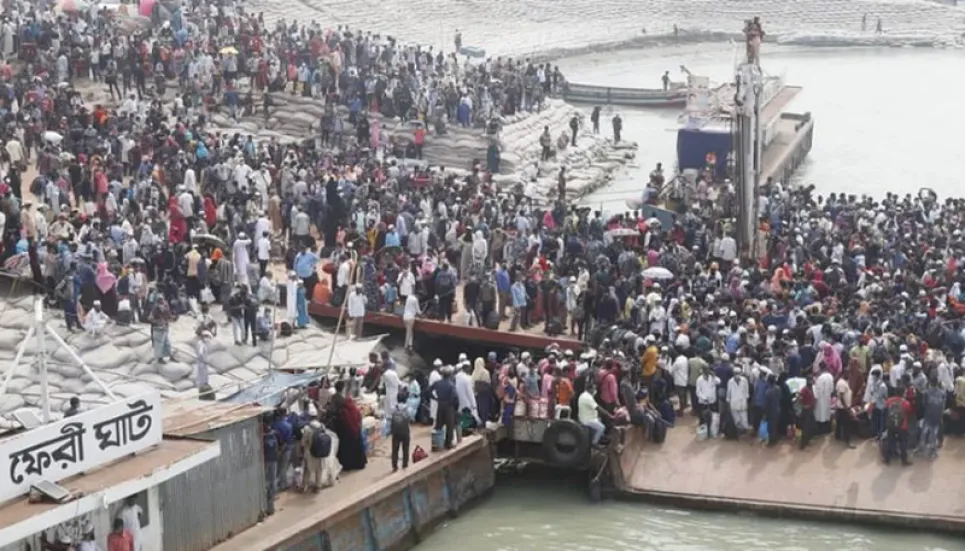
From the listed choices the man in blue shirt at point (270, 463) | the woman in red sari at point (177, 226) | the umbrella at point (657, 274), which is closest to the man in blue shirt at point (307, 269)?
the woman in red sari at point (177, 226)

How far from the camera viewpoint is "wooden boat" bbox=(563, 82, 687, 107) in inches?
2185

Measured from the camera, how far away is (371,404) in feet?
70.9

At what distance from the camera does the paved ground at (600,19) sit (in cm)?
6375

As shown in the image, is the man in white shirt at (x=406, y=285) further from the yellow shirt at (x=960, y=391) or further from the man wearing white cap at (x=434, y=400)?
the yellow shirt at (x=960, y=391)

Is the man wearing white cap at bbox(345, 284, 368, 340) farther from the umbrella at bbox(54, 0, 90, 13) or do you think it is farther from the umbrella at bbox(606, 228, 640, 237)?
the umbrella at bbox(54, 0, 90, 13)

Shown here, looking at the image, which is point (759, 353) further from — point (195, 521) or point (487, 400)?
point (195, 521)

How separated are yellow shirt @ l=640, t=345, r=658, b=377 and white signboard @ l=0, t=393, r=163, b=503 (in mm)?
7423

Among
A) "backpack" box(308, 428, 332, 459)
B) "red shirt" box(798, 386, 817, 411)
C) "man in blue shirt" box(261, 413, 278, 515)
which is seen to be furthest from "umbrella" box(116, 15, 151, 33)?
"red shirt" box(798, 386, 817, 411)

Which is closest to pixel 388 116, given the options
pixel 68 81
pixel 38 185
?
pixel 68 81

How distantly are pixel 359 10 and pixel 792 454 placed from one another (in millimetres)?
44901

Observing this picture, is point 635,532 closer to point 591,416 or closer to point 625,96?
point 591,416

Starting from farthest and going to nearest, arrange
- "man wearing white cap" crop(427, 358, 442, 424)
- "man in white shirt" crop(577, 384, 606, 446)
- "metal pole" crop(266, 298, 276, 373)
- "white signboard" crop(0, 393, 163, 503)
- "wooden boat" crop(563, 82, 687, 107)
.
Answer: "wooden boat" crop(563, 82, 687, 107), "metal pole" crop(266, 298, 276, 373), "man wearing white cap" crop(427, 358, 442, 424), "man in white shirt" crop(577, 384, 606, 446), "white signboard" crop(0, 393, 163, 503)

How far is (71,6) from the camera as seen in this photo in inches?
1667

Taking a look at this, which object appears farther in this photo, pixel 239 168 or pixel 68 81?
pixel 68 81
